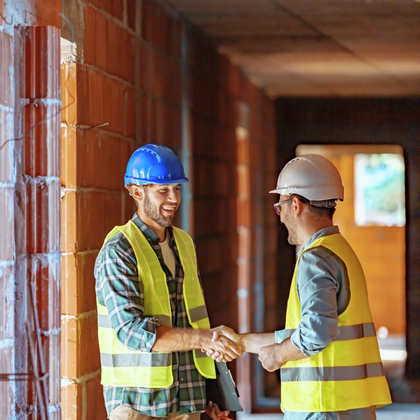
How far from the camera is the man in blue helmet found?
226 cm

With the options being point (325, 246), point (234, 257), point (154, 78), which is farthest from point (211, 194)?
point (325, 246)

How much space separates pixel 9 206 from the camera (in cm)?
211

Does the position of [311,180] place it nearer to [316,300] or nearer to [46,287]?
[316,300]

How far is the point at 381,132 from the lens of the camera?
770cm

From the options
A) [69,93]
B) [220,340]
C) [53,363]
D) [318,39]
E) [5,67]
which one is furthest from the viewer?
[318,39]

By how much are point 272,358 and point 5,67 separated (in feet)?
3.95

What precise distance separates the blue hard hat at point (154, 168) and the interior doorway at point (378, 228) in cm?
783

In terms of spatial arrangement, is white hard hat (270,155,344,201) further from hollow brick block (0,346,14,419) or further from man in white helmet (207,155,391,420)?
hollow brick block (0,346,14,419)

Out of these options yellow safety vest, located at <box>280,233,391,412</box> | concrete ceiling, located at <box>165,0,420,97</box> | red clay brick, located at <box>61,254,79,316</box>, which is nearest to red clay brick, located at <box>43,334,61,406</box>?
red clay brick, located at <box>61,254,79,316</box>

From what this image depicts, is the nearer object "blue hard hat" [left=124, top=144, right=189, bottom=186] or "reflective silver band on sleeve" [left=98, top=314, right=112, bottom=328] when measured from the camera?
"reflective silver band on sleeve" [left=98, top=314, right=112, bottom=328]

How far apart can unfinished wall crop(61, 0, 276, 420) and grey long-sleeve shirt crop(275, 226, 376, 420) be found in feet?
2.86

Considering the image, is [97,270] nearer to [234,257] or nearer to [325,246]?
[325,246]

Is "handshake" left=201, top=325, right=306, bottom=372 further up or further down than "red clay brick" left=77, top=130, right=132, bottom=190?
further down

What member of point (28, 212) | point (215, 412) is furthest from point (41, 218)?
point (215, 412)
